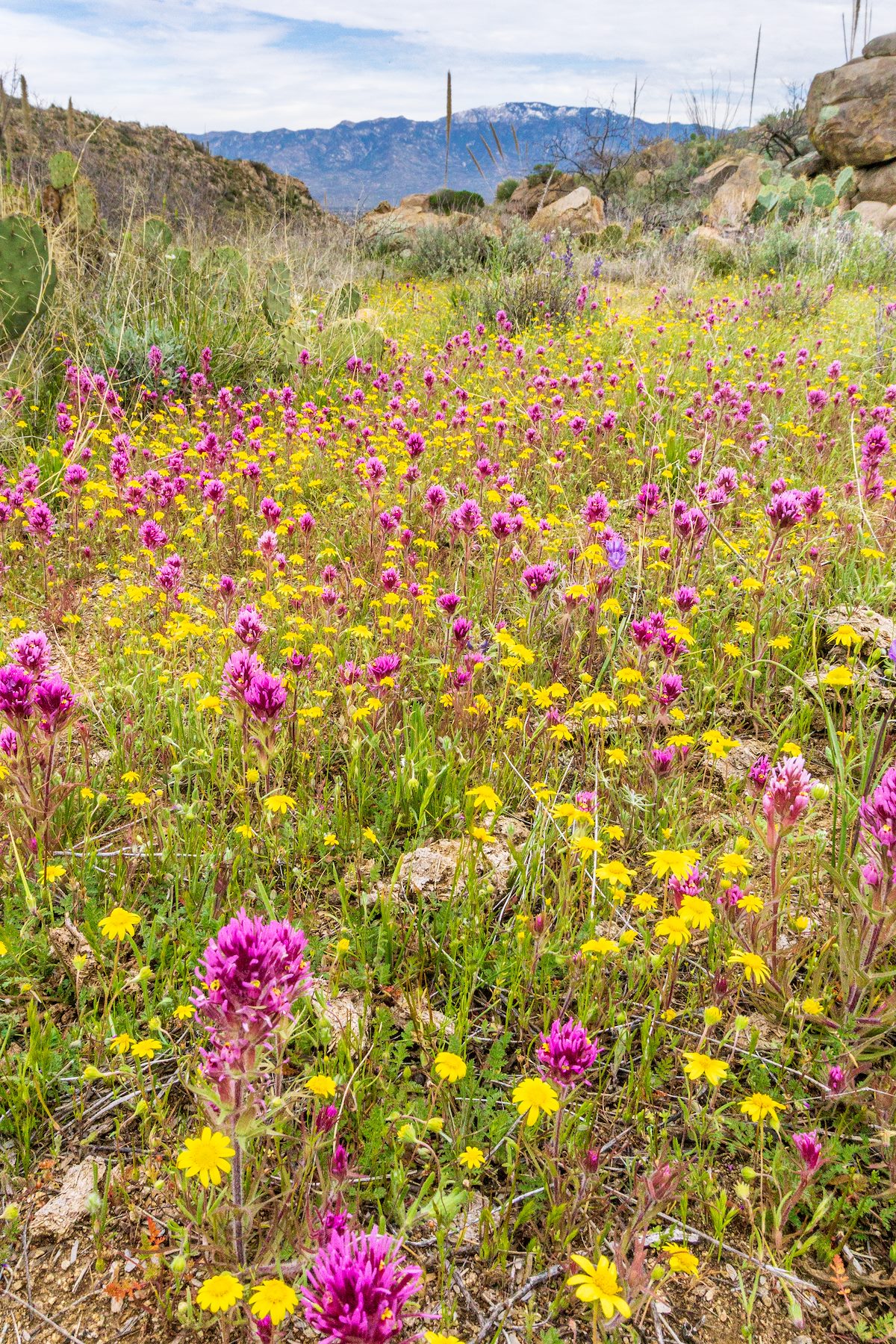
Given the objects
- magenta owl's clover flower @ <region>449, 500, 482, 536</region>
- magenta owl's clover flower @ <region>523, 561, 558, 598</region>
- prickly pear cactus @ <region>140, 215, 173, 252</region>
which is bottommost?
magenta owl's clover flower @ <region>523, 561, 558, 598</region>

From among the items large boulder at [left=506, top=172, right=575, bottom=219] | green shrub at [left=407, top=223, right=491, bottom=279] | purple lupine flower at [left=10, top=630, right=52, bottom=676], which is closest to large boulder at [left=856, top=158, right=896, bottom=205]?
large boulder at [left=506, top=172, right=575, bottom=219]

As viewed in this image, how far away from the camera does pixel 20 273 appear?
20.6ft

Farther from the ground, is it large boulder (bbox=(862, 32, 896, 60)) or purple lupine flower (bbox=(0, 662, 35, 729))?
large boulder (bbox=(862, 32, 896, 60))

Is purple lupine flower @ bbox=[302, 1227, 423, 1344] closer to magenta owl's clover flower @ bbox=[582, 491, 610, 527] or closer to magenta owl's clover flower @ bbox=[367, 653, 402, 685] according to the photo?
magenta owl's clover flower @ bbox=[367, 653, 402, 685]

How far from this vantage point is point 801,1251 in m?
1.75

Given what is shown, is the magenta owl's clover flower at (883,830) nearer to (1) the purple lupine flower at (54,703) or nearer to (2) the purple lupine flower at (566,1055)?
(2) the purple lupine flower at (566,1055)

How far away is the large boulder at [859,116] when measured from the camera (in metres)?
22.0

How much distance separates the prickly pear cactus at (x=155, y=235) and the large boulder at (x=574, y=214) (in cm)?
1458

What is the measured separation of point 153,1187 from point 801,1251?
151 cm

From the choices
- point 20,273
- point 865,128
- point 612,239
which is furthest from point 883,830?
point 865,128

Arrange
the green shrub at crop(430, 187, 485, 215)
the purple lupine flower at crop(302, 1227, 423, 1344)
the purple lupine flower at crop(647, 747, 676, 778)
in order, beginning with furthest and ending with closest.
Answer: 1. the green shrub at crop(430, 187, 485, 215)
2. the purple lupine flower at crop(647, 747, 676, 778)
3. the purple lupine flower at crop(302, 1227, 423, 1344)

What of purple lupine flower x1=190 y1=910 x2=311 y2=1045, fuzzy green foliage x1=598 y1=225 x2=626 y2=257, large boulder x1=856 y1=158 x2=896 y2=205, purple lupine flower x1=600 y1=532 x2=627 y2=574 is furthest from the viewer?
large boulder x1=856 y1=158 x2=896 y2=205

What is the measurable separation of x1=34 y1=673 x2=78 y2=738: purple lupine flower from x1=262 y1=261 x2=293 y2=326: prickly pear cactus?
23.0 ft

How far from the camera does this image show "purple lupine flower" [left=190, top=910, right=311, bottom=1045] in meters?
1.44
